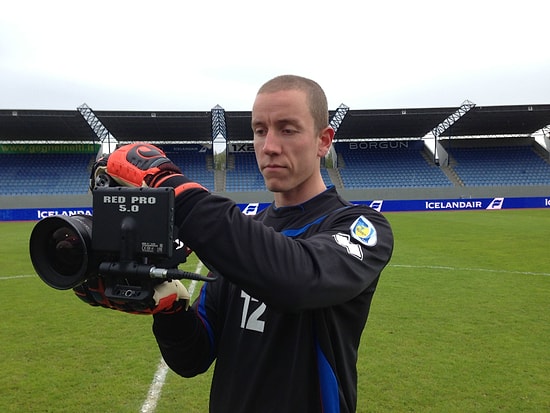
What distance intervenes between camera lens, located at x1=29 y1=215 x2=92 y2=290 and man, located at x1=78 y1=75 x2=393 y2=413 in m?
0.10

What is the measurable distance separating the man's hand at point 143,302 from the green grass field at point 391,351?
2743 millimetres

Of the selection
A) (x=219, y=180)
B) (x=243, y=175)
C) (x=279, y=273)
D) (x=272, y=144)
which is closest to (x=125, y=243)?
(x=279, y=273)

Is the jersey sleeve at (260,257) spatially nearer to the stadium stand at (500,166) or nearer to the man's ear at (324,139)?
the man's ear at (324,139)

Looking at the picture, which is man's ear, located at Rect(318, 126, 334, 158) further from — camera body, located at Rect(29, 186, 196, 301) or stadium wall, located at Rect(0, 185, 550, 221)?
stadium wall, located at Rect(0, 185, 550, 221)

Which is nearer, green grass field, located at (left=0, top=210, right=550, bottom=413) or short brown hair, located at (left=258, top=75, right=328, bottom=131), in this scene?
short brown hair, located at (left=258, top=75, right=328, bottom=131)

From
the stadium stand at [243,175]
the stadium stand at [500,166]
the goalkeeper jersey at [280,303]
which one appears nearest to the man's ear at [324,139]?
the goalkeeper jersey at [280,303]

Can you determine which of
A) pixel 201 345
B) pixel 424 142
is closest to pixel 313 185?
pixel 201 345

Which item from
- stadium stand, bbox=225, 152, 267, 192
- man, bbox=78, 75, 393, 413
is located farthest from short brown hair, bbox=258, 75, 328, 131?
stadium stand, bbox=225, 152, 267, 192

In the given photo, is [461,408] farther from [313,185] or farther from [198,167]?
[198,167]

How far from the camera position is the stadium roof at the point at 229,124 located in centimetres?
3057

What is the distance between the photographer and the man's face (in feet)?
4.41

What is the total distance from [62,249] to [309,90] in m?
0.91

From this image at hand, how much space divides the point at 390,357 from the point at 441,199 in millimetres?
29489

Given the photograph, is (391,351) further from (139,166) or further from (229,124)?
(229,124)
